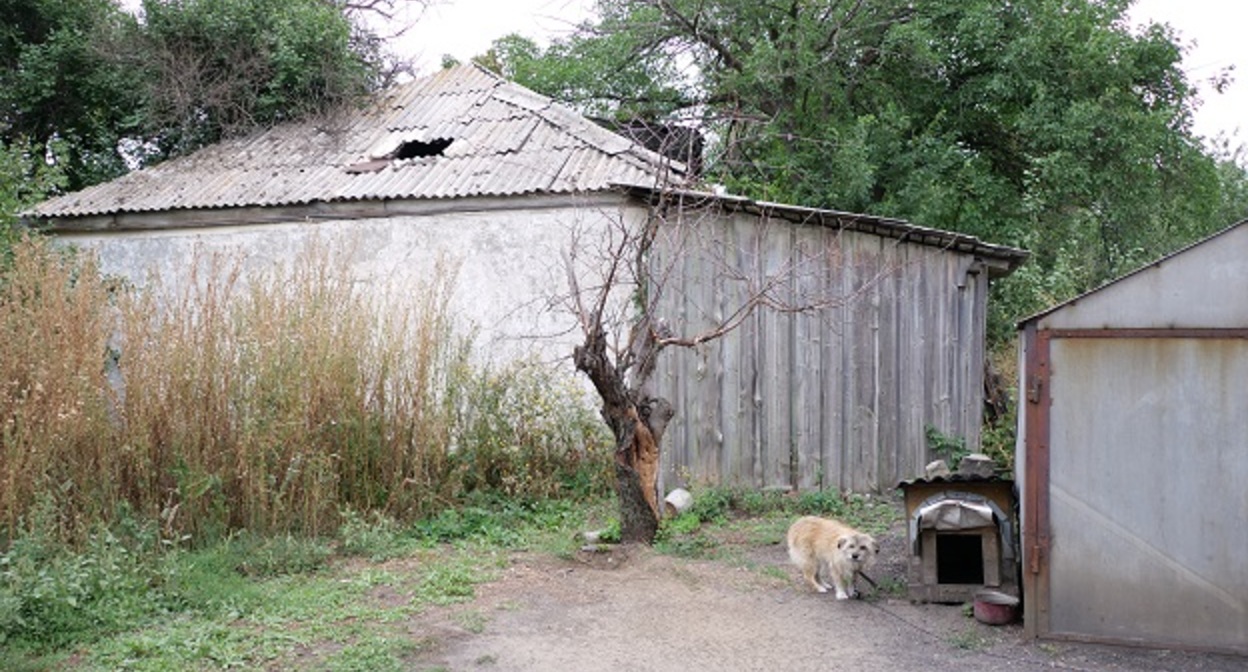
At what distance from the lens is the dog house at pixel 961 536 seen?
6.04m

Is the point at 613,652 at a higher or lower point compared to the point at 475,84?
lower

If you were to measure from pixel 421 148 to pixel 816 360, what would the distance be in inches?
188

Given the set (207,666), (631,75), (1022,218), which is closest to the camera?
(207,666)

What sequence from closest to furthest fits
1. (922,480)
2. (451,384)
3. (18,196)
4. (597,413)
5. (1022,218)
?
(922,480) < (451,384) < (597,413) < (18,196) < (1022,218)

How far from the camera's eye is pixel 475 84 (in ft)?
41.7

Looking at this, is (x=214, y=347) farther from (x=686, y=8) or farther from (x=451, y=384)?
(x=686, y=8)

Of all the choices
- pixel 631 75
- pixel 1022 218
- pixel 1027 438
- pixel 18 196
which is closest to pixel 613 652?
pixel 1027 438

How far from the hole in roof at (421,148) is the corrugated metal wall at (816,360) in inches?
135

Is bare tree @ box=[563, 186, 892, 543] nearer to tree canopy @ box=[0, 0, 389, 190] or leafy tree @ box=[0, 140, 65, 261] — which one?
leafy tree @ box=[0, 140, 65, 261]

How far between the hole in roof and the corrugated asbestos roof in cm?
4

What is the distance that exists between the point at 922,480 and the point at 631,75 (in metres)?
11.2

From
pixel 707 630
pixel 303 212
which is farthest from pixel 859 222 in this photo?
pixel 303 212

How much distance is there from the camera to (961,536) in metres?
6.43

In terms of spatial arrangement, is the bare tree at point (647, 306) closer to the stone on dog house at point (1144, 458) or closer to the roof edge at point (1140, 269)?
the roof edge at point (1140, 269)
